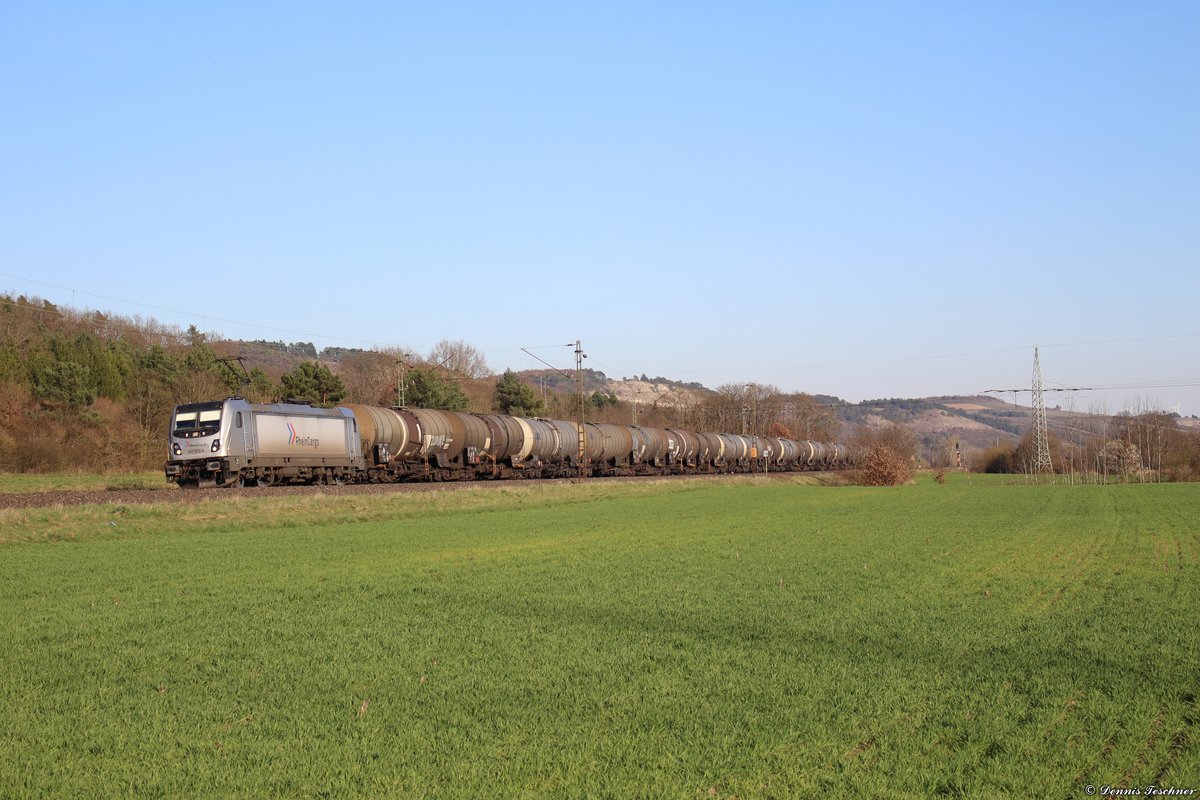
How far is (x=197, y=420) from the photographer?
3459 centimetres

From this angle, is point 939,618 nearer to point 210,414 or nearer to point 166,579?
point 166,579

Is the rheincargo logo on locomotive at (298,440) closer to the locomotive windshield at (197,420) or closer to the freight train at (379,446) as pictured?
the freight train at (379,446)

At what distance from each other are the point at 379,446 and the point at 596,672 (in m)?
33.5

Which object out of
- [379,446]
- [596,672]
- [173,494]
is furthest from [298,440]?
[596,672]

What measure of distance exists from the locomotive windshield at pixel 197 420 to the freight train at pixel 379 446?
0.04 m

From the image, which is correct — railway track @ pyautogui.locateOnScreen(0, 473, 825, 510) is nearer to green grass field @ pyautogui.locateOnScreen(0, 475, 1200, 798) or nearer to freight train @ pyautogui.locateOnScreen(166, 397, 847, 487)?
freight train @ pyautogui.locateOnScreen(166, 397, 847, 487)

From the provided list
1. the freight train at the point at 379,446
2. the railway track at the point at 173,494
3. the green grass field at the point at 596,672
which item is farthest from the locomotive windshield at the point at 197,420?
the green grass field at the point at 596,672

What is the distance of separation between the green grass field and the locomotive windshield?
12938mm

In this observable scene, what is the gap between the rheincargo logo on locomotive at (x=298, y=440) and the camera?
123 feet

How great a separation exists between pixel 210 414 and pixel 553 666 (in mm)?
28314

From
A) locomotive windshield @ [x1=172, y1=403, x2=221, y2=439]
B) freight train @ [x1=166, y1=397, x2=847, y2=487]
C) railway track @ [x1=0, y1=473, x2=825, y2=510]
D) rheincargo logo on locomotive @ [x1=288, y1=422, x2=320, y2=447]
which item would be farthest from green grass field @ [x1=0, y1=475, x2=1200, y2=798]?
rheincargo logo on locomotive @ [x1=288, y1=422, x2=320, y2=447]

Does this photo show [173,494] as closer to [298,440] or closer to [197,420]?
[197,420]

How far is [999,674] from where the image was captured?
9.31 meters

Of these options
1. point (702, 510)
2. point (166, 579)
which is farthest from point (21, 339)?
point (166, 579)
